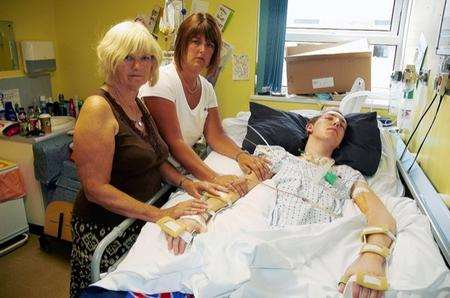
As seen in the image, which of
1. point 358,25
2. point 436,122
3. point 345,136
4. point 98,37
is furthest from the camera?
point 98,37

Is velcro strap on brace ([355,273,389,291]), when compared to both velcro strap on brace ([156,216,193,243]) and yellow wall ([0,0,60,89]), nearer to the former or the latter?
velcro strap on brace ([156,216,193,243])

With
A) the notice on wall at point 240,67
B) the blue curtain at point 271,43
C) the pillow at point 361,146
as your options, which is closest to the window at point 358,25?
the blue curtain at point 271,43

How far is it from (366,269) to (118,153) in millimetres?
911

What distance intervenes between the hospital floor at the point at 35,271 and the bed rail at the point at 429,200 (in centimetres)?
191

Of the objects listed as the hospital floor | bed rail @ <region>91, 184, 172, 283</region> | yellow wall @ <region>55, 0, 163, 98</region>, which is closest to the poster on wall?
bed rail @ <region>91, 184, 172, 283</region>

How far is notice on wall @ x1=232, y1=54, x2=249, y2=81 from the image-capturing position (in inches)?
109

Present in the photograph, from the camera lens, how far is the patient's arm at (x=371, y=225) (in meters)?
1.03

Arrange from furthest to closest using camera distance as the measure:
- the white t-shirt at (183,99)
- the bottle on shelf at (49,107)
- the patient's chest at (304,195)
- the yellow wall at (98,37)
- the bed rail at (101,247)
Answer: the bottle on shelf at (49,107) → the yellow wall at (98,37) → the white t-shirt at (183,99) → the patient's chest at (304,195) → the bed rail at (101,247)

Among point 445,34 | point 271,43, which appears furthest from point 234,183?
point 271,43

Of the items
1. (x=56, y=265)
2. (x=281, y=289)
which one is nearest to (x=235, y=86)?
(x=56, y=265)

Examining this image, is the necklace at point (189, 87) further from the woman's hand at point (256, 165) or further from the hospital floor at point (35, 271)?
the hospital floor at point (35, 271)

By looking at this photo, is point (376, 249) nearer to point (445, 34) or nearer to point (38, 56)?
point (445, 34)

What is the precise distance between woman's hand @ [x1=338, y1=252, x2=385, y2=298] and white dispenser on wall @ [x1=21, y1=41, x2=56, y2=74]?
2.78 m

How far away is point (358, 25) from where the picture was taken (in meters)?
2.83
